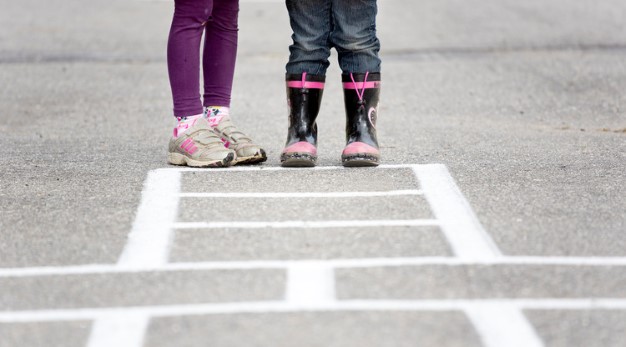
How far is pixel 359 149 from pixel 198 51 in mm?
894

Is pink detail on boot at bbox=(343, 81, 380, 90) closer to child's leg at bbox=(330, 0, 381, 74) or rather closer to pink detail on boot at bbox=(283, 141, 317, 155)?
child's leg at bbox=(330, 0, 381, 74)

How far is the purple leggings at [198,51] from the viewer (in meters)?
5.76

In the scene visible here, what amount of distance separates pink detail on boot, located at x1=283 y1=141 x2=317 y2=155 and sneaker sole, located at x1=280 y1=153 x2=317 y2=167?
0.05 feet

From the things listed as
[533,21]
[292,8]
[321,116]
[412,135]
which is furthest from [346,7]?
[533,21]

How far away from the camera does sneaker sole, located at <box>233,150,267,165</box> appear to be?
230 inches

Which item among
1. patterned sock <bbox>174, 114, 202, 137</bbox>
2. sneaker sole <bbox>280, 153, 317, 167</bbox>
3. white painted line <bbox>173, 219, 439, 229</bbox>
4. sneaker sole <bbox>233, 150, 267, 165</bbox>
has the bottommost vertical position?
sneaker sole <bbox>233, 150, 267, 165</bbox>

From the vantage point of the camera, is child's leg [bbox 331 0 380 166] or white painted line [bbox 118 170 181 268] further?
child's leg [bbox 331 0 380 166]

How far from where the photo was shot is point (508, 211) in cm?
481

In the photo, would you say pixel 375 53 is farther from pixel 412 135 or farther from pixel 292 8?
pixel 412 135

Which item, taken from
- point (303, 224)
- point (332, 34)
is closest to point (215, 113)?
point (332, 34)

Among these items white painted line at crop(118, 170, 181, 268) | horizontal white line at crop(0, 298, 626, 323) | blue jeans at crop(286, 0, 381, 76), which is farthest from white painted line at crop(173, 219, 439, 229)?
blue jeans at crop(286, 0, 381, 76)

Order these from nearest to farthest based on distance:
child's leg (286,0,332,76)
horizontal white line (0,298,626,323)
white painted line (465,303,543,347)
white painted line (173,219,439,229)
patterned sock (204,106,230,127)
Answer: white painted line (465,303,543,347)
horizontal white line (0,298,626,323)
white painted line (173,219,439,229)
child's leg (286,0,332,76)
patterned sock (204,106,230,127)

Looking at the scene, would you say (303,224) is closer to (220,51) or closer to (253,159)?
(253,159)

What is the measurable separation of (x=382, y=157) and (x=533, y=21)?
750cm
